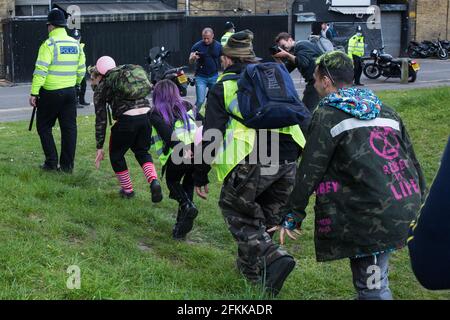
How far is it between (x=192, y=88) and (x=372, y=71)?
20.9 ft

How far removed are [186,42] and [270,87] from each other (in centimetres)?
2357

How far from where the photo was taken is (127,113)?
7.26m

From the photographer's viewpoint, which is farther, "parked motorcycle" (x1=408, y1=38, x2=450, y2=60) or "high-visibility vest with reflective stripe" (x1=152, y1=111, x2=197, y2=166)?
"parked motorcycle" (x1=408, y1=38, x2=450, y2=60)

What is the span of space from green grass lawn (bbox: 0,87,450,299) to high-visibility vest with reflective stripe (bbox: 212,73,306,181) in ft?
2.98

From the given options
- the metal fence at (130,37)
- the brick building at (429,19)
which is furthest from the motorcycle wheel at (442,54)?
the metal fence at (130,37)

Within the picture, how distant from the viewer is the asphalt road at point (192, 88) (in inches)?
639

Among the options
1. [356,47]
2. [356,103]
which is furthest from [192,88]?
[356,103]

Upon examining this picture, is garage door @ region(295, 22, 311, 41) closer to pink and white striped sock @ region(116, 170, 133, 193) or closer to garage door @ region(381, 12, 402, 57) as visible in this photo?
garage door @ region(381, 12, 402, 57)

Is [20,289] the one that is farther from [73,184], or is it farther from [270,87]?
[73,184]

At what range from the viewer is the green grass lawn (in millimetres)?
4434

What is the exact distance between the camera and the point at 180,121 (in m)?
6.46

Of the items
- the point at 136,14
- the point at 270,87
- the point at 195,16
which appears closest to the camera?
the point at 270,87

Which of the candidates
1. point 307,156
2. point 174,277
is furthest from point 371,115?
point 174,277

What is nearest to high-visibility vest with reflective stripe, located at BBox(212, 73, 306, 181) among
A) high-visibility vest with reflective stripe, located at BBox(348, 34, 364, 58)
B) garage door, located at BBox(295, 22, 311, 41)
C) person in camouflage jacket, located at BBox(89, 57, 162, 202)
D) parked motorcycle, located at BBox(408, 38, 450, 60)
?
person in camouflage jacket, located at BBox(89, 57, 162, 202)
